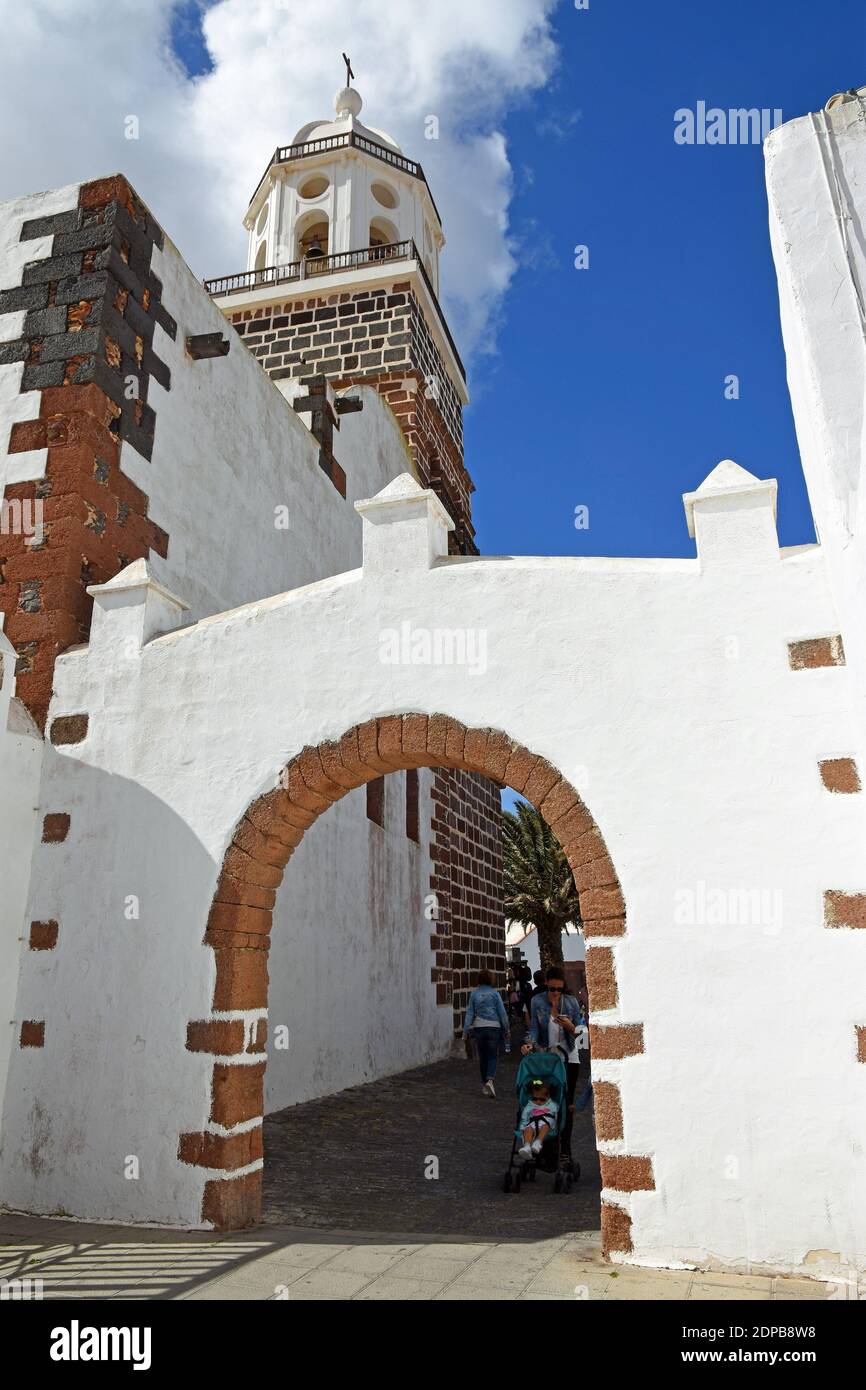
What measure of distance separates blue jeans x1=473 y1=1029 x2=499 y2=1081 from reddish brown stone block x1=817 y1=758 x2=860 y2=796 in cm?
576

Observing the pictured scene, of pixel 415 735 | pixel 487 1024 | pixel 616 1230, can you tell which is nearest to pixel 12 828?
pixel 415 735

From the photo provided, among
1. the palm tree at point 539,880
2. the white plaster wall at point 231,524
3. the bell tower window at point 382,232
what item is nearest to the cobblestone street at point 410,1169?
the white plaster wall at point 231,524

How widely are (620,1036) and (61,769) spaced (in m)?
3.58

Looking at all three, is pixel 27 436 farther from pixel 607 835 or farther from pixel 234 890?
pixel 607 835

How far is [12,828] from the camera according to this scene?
5.49 meters

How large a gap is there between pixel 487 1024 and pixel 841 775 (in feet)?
19.0

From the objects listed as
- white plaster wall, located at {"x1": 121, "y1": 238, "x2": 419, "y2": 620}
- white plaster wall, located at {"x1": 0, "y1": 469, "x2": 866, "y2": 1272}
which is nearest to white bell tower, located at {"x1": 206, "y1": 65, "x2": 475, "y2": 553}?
white plaster wall, located at {"x1": 121, "y1": 238, "x2": 419, "y2": 620}

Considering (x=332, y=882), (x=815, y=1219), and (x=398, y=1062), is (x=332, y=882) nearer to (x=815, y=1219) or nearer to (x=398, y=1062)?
(x=398, y=1062)

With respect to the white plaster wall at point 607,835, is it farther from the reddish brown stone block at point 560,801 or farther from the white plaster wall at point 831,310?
the white plaster wall at point 831,310

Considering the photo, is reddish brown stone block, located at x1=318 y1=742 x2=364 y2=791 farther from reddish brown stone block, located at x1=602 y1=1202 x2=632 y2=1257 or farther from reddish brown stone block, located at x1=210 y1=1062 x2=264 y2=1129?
reddish brown stone block, located at x1=602 y1=1202 x2=632 y2=1257

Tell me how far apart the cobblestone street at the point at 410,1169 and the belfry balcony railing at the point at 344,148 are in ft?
49.6

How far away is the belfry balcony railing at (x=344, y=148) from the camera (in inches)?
654
